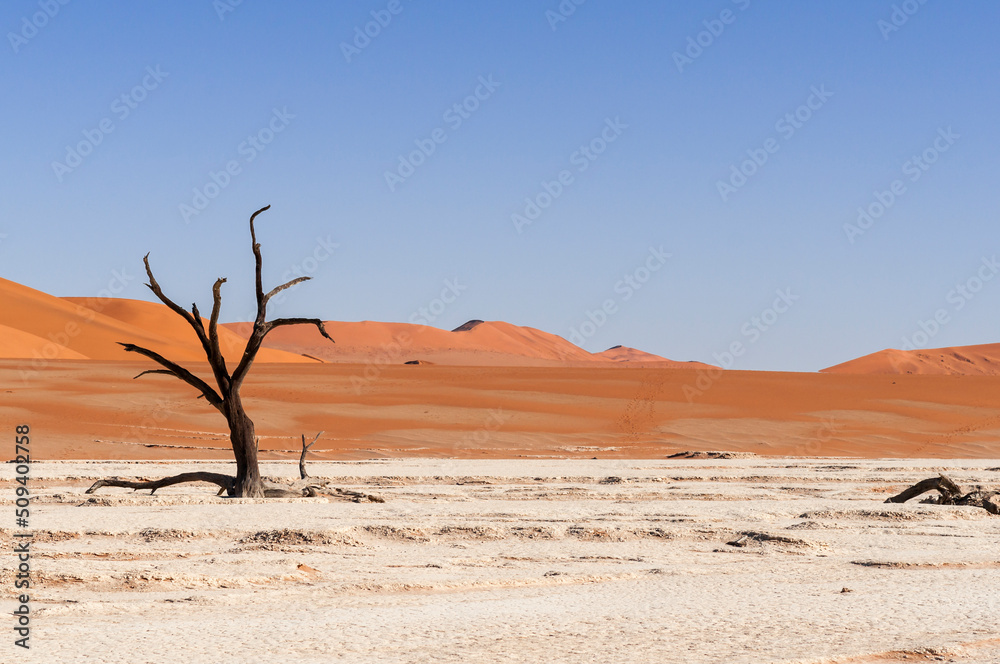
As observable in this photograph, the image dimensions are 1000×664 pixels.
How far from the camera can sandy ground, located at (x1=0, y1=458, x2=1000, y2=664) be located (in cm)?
614

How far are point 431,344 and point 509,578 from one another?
125 m

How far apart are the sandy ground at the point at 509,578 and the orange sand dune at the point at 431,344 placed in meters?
88.9

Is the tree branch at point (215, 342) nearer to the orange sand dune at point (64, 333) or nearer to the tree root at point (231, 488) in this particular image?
the tree root at point (231, 488)

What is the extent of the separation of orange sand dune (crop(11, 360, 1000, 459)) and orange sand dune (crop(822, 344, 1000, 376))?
6505 cm

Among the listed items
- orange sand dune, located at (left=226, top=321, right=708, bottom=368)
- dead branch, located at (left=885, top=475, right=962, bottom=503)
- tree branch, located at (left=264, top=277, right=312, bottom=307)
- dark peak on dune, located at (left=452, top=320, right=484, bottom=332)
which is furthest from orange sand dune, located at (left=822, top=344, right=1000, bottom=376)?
tree branch, located at (left=264, top=277, right=312, bottom=307)

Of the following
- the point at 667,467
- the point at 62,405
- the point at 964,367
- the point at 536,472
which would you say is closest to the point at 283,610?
the point at 536,472

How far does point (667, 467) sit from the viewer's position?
20.5 metres

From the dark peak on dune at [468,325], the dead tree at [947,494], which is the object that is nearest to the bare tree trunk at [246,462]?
the dead tree at [947,494]

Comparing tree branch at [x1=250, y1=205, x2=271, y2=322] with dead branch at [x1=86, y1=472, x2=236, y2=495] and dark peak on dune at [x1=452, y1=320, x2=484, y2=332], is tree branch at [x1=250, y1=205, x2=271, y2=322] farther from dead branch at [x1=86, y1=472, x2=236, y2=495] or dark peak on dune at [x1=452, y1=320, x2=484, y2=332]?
dark peak on dune at [x1=452, y1=320, x2=484, y2=332]

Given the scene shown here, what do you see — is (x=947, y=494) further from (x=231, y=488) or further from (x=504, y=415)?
(x=504, y=415)

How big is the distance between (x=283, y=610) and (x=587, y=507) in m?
6.83

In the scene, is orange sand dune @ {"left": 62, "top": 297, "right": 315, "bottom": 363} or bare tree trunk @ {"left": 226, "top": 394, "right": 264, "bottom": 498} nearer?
bare tree trunk @ {"left": 226, "top": 394, "right": 264, "bottom": 498}

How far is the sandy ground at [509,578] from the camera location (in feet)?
20.2

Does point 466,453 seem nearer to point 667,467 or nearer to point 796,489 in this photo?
point 667,467
